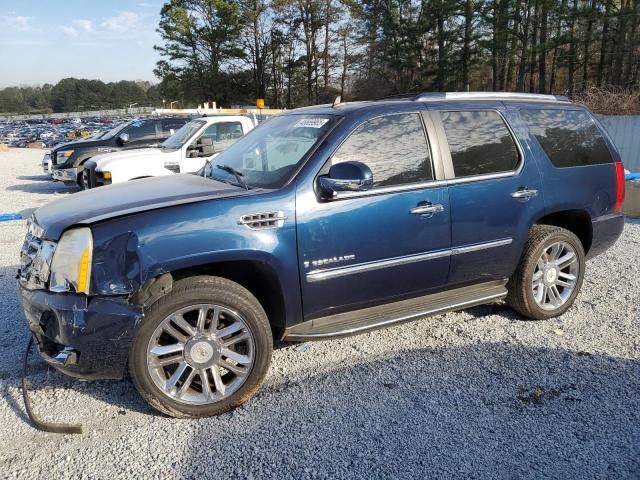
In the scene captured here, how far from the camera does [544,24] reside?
3266 centimetres

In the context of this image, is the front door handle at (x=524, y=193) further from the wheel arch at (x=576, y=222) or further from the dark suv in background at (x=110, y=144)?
the dark suv in background at (x=110, y=144)

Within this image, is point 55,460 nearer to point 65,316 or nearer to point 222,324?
point 65,316

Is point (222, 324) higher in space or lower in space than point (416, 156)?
lower

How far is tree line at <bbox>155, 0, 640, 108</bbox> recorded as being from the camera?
31.0 metres

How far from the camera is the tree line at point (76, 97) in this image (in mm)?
121812

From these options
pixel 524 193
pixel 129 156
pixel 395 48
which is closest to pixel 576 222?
pixel 524 193

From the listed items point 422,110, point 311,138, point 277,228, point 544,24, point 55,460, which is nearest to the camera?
point 55,460

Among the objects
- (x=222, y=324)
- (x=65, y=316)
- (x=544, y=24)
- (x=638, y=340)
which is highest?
(x=544, y=24)

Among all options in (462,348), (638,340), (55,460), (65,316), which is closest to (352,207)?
(462,348)

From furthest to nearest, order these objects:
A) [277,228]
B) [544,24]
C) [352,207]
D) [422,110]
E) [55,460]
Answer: [544,24], [422,110], [352,207], [277,228], [55,460]

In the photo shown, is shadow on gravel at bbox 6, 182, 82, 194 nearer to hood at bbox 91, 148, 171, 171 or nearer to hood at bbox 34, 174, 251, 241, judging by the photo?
hood at bbox 91, 148, 171, 171

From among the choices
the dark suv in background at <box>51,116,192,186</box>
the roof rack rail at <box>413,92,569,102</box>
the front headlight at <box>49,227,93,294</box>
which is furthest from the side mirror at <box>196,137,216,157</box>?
the front headlight at <box>49,227,93,294</box>

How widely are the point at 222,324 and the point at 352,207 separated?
44.2 inches

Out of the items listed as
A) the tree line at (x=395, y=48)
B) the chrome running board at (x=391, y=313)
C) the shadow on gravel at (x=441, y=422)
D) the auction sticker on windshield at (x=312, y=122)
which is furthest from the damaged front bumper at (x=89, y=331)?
the tree line at (x=395, y=48)
